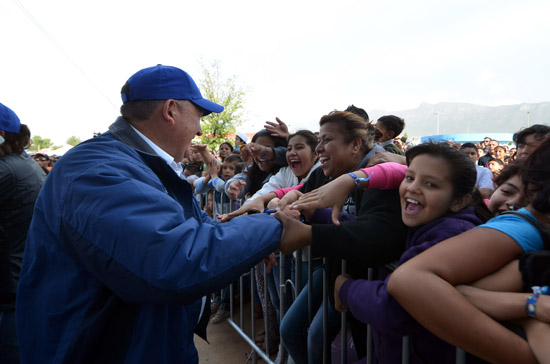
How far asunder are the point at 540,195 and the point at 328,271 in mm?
1156

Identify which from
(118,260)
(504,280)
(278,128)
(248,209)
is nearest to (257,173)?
(278,128)

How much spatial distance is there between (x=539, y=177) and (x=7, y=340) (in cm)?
336

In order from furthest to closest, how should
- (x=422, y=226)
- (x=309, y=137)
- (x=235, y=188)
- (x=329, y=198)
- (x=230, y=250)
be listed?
(x=235, y=188), (x=309, y=137), (x=329, y=198), (x=422, y=226), (x=230, y=250)

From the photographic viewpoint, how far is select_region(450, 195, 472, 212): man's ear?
5.44ft

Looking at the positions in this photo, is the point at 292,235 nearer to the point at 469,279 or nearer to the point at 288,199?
the point at 469,279

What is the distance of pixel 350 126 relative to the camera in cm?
282

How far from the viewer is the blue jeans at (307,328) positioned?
2291mm

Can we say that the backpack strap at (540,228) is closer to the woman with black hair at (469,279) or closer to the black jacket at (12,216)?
the woman with black hair at (469,279)

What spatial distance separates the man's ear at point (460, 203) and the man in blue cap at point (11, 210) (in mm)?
2994

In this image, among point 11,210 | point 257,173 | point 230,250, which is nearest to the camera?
point 230,250

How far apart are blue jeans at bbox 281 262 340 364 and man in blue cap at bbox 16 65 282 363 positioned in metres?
0.96

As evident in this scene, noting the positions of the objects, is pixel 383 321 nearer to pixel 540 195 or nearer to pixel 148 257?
pixel 540 195

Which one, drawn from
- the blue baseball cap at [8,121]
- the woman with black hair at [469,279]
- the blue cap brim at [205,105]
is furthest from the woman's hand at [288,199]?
the blue baseball cap at [8,121]

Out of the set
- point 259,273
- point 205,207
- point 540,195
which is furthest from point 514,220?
point 205,207
